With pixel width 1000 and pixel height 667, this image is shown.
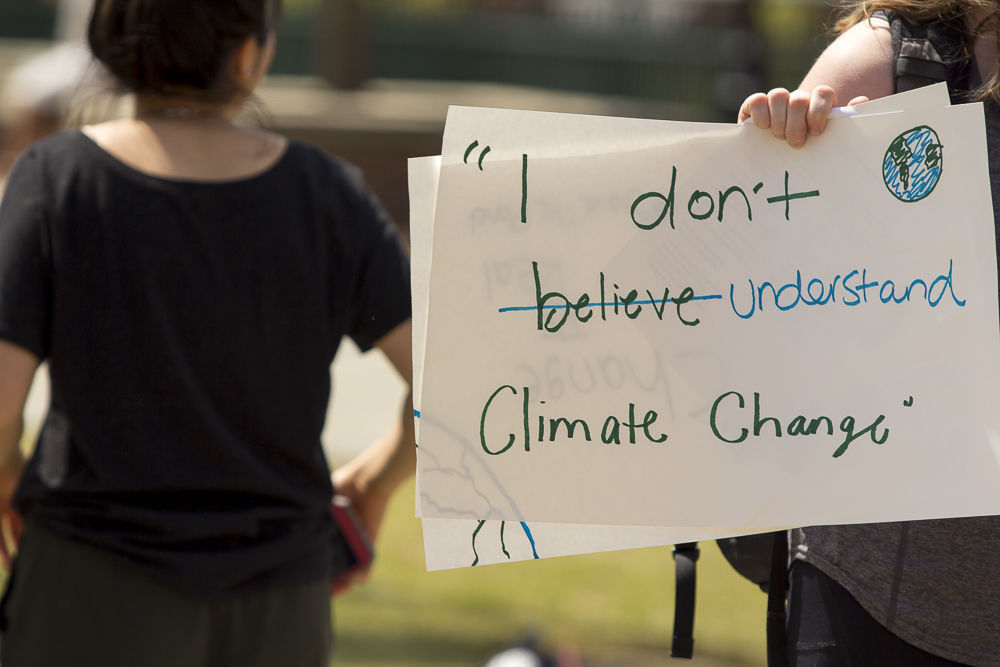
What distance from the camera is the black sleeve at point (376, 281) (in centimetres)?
227

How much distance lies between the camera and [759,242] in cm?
169

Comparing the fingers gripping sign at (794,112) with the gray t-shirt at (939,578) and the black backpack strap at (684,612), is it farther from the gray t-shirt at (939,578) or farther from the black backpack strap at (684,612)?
the black backpack strap at (684,612)

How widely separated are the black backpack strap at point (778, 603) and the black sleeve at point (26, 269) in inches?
48.1

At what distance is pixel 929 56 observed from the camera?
167cm

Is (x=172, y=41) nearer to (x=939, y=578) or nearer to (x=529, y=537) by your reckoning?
(x=529, y=537)

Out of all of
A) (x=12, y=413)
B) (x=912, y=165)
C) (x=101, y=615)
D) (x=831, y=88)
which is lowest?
(x=101, y=615)

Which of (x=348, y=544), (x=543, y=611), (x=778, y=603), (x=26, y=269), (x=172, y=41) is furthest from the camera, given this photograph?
(x=543, y=611)

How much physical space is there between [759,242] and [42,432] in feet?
4.14

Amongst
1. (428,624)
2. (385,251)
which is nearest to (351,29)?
(428,624)

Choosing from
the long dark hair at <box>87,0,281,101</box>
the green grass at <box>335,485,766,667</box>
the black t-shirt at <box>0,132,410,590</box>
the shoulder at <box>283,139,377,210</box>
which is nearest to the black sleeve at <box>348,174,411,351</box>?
the shoulder at <box>283,139,377,210</box>

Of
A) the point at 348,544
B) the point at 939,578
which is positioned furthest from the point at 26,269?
the point at 939,578

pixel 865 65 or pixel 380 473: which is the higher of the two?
pixel 865 65

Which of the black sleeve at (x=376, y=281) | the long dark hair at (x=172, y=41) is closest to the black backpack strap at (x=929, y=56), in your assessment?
the black sleeve at (x=376, y=281)

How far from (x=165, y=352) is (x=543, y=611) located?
349 cm
